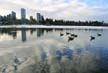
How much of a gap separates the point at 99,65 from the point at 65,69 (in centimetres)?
581

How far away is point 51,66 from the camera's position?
1410 inches

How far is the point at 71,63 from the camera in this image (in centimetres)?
3872

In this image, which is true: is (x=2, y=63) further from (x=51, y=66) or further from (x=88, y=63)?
(x=88, y=63)

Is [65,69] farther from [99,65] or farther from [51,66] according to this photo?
[99,65]

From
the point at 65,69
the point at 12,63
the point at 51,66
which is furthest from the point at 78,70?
the point at 12,63

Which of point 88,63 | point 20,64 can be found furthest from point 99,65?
point 20,64

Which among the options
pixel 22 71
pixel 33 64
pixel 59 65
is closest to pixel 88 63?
pixel 59 65

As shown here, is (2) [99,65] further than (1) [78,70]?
Yes

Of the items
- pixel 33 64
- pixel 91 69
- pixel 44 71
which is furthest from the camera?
pixel 33 64

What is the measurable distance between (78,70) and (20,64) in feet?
28.0

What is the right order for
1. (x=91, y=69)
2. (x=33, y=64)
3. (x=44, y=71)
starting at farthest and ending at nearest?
(x=33, y=64) → (x=91, y=69) → (x=44, y=71)

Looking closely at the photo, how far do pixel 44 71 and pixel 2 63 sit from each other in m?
8.51

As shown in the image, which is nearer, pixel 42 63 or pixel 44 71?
pixel 44 71

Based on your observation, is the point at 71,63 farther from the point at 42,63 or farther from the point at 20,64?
the point at 20,64
